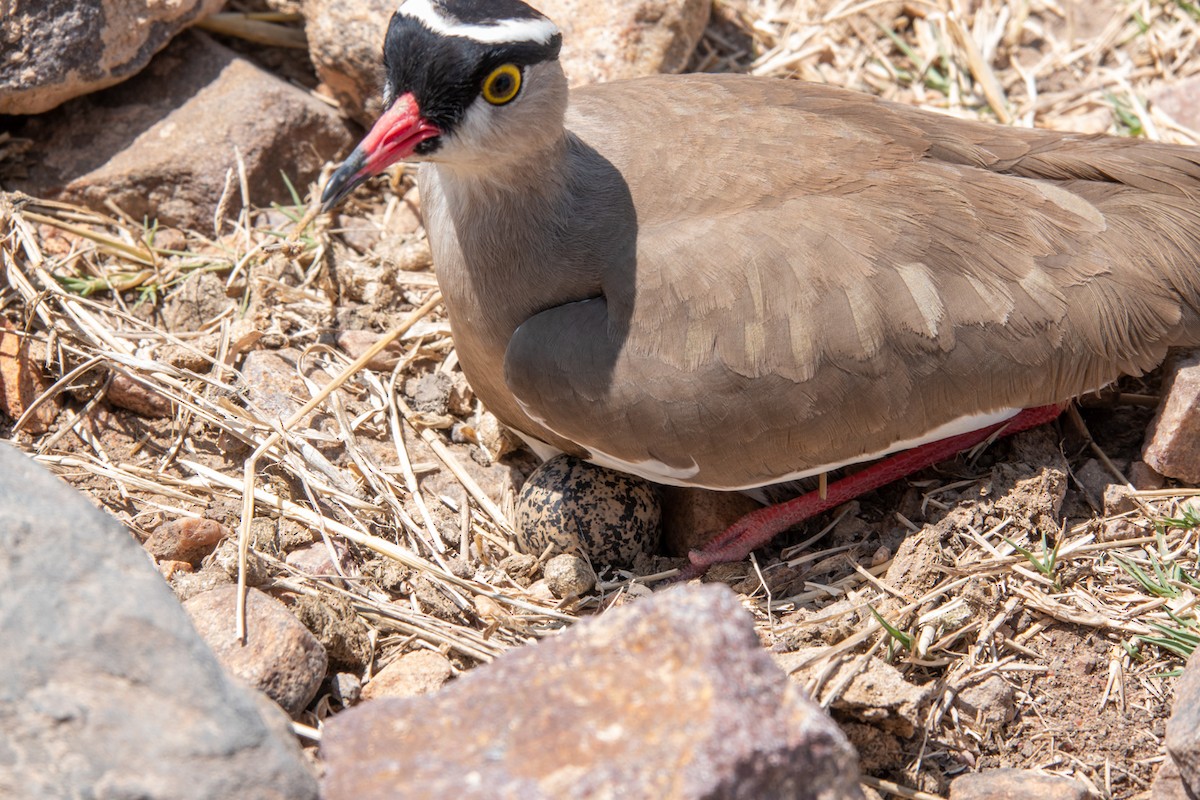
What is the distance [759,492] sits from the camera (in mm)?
4668

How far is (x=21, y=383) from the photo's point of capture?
4.52 meters

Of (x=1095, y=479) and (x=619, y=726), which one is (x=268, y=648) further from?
(x=1095, y=479)

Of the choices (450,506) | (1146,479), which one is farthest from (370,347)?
(1146,479)

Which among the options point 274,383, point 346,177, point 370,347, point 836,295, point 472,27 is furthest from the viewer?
point 370,347

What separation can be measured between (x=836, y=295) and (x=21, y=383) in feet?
10.5

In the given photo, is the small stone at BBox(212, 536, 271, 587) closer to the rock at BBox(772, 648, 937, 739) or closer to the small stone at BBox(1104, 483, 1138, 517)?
the rock at BBox(772, 648, 937, 739)

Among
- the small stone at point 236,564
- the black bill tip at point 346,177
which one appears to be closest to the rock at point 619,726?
the small stone at point 236,564

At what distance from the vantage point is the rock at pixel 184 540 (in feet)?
13.0

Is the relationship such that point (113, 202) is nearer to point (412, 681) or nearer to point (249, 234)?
point (249, 234)

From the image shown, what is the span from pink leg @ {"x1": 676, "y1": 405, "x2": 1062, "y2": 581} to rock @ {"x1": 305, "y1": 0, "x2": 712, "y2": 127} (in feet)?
7.68

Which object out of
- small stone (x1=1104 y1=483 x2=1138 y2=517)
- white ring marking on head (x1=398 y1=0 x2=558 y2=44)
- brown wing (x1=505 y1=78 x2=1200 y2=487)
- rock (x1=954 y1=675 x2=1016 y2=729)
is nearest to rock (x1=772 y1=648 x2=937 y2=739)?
rock (x1=954 y1=675 x2=1016 y2=729)

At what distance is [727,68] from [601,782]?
4.61 meters

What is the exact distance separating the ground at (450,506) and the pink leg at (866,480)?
0.34 ft

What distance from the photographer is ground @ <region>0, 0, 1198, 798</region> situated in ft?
12.5
